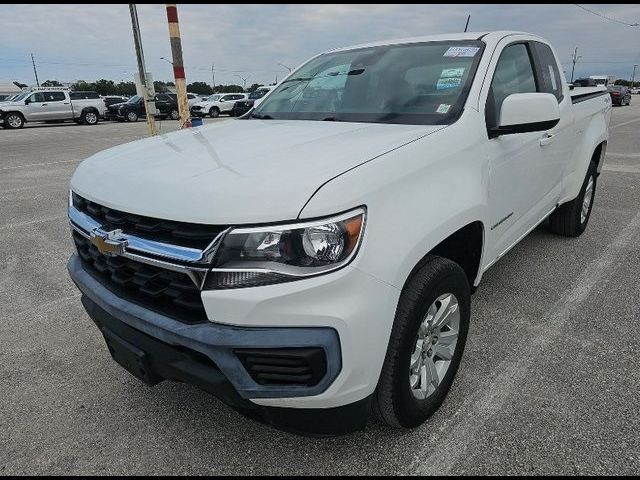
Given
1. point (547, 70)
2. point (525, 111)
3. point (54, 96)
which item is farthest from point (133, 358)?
point (54, 96)

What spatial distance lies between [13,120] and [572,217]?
1006 inches

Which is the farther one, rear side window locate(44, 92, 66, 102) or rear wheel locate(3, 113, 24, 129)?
rear side window locate(44, 92, 66, 102)

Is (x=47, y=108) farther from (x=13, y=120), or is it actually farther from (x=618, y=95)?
(x=618, y=95)

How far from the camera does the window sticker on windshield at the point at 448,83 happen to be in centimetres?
254

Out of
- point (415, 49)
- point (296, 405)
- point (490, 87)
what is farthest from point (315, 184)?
point (415, 49)

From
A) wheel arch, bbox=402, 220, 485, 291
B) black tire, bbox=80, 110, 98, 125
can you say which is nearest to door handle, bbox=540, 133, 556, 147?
wheel arch, bbox=402, 220, 485, 291

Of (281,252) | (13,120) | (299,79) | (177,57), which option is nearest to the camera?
(281,252)

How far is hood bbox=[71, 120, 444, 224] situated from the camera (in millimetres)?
1594

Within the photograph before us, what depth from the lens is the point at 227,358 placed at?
1618 mm

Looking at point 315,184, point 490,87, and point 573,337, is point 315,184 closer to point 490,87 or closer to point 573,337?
point 490,87

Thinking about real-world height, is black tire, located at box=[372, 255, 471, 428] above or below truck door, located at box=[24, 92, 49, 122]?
above

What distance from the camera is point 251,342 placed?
1.57 m

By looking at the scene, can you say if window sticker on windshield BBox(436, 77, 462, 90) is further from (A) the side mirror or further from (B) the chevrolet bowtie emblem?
(B) the chevrolet bowtie emblem

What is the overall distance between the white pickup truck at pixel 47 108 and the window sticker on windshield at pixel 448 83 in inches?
1000
